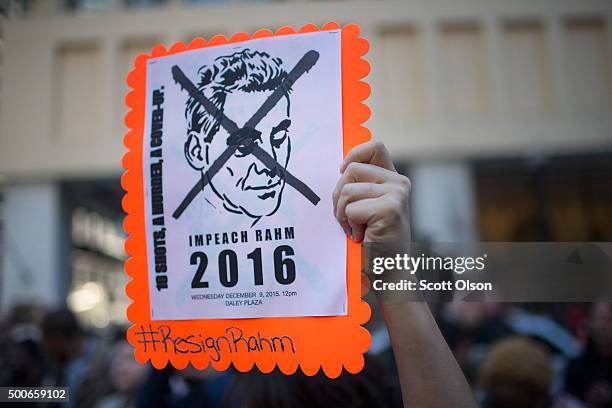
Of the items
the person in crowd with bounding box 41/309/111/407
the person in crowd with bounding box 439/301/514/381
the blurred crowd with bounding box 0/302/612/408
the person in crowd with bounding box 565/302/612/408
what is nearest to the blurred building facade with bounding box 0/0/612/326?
the person in crowd with bounding box 439/301/514/381

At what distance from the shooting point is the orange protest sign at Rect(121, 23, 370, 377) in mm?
998

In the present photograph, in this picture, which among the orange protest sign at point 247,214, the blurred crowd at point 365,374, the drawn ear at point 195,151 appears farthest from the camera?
the blurred crowd at point 365,374

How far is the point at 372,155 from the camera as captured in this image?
0.93 m

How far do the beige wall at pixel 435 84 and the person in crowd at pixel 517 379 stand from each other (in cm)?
607

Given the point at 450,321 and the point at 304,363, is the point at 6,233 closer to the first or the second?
the point at 450,321

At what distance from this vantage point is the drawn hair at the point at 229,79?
1094 mm

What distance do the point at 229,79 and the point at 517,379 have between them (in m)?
1.52

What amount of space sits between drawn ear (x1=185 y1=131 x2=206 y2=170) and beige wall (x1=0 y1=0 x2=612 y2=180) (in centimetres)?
685

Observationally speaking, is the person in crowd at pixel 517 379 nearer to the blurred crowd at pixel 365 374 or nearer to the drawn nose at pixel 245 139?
the blurred crowd at pixel 365 374

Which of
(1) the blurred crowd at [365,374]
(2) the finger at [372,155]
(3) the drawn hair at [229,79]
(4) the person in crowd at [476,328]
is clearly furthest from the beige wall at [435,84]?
(2) the finger at [372,155]

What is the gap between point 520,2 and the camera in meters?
8.18

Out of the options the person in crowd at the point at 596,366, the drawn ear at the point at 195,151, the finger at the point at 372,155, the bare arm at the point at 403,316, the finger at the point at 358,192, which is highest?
the drawn ear at the point at 195,151

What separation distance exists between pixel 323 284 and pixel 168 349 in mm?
359

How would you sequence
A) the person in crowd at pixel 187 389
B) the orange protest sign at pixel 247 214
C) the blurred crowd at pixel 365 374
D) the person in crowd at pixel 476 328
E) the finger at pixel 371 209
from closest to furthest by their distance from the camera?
the finger at pixel 371 209
the orange protest sign at pixel 247 214
the blurred crowd at pixel 365 374
the person in crowd at pixel 187 389
the person in crowd at pixel 476 328
